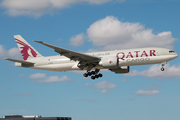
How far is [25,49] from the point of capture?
152 feet

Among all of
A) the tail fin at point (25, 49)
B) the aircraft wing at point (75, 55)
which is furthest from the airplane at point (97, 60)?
the tail fin at point (25, 49)

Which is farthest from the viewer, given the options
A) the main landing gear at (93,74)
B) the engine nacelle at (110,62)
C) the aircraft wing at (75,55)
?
the main landing gear at (93,74)

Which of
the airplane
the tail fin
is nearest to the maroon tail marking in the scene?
the tail fin

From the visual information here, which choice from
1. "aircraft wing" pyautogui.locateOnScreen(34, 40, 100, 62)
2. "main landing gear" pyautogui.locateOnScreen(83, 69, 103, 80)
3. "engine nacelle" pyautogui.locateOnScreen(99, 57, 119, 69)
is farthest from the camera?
"main landing gear" pyautogui.locateOnScreen(83, 69, 103, 80)

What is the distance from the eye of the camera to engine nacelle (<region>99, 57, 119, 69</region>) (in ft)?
126

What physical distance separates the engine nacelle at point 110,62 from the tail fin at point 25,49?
1228 cm

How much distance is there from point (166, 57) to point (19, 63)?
23817 millimetres

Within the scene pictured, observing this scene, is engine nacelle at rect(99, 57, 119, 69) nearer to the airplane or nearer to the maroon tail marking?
the airplane

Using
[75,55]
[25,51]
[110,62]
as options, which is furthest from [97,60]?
[25,51]

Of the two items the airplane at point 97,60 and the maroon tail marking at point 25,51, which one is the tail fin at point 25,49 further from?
the airplane at point 97,60

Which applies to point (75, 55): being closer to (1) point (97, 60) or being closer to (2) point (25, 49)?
(1) point (97, 60)

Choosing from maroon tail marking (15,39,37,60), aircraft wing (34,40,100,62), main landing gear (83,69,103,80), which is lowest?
main landing gear (83,69,103,80)

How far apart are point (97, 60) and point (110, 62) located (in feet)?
7.46

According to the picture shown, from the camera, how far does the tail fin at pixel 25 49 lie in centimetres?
4553
